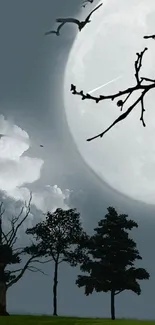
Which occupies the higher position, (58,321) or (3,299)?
(3,299)

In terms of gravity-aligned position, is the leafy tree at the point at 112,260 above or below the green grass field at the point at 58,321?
above

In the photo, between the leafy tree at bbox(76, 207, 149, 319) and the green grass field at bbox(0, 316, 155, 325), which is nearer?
the green grass field at bbox(0, 316, 155, 325)

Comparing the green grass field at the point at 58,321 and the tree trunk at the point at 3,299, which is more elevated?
the tree trunk at the point at 3,299

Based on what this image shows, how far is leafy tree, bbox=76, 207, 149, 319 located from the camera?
56406 mm

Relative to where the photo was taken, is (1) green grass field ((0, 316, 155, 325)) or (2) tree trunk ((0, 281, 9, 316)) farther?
(2) tree trunk ((0, 281, 9, 316))

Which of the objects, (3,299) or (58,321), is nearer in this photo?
(58,321)

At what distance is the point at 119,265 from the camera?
57.3 meters

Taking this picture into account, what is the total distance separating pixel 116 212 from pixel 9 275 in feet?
40.5

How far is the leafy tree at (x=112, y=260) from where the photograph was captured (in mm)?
56406

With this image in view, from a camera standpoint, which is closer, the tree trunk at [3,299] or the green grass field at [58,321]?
the green grass field at [58,321]

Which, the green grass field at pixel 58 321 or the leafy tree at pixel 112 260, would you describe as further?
the leafy tree at pixel 112 260

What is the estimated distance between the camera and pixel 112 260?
2261 inches

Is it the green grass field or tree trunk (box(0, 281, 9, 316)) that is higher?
tree trunk (box(0, 281, 9, 316))

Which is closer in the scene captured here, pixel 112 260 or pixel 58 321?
pixel 58 321
